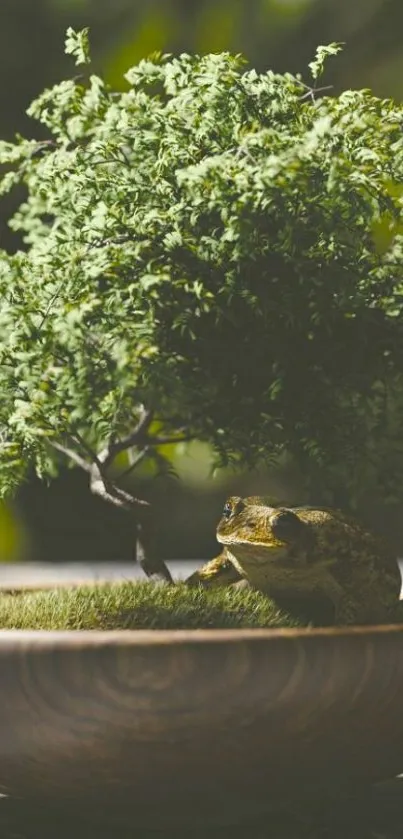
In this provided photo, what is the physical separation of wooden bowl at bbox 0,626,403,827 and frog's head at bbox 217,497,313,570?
31cm

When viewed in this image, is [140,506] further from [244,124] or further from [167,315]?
→ [244,124]

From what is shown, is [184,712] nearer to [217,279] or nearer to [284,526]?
[284,526]

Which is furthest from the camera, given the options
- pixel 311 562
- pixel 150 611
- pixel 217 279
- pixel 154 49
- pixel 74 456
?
pixel 154 49

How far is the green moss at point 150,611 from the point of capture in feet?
9.70

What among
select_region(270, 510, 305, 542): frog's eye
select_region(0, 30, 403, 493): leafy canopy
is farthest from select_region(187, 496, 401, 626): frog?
select_region(0, 30, 403, 493): leafy canopy

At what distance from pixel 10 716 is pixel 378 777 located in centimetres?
89

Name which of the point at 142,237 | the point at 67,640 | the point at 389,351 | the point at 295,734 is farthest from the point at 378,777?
the point at 142,237

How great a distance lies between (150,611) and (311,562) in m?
0.41

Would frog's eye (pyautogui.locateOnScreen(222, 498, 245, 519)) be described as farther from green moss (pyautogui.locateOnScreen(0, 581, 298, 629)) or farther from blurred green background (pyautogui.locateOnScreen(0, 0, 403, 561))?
blurred green background (pyautogui.locateOnScreen(0, 0, 403, 561))

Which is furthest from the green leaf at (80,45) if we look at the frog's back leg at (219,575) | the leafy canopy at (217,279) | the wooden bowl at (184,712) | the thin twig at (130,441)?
the wooden bowl at (184,712)

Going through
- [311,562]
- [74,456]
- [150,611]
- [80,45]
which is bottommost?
[150,611]

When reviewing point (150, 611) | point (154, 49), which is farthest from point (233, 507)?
point (154, 49)

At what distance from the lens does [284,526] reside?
3033mm

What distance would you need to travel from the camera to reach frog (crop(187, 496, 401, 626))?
3.05 metres
